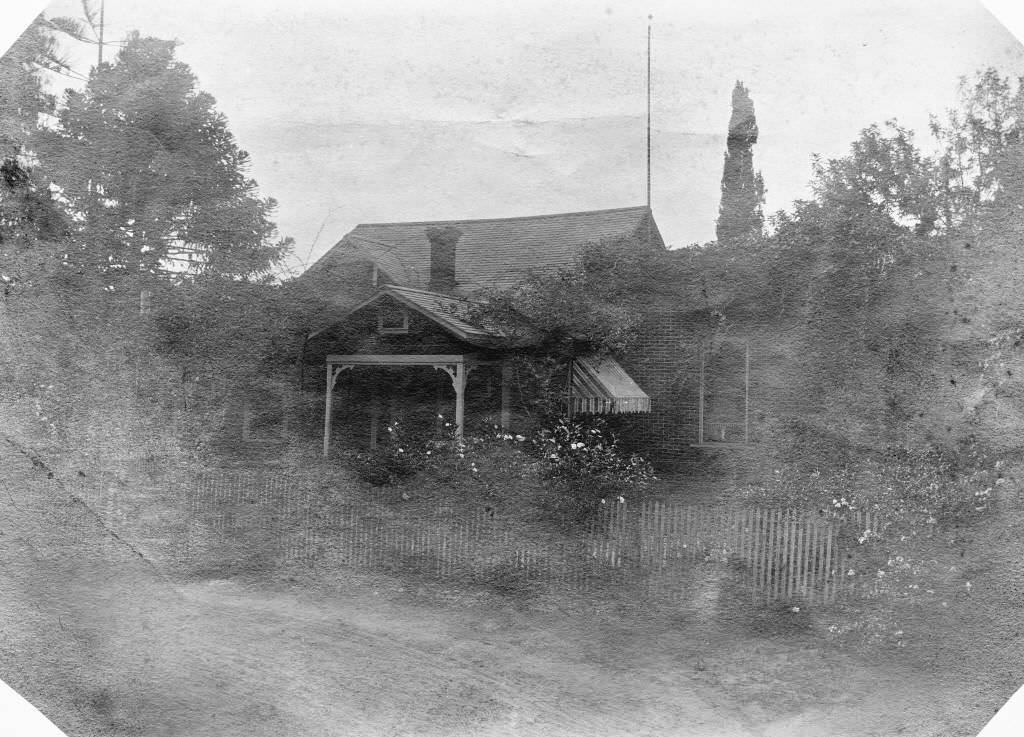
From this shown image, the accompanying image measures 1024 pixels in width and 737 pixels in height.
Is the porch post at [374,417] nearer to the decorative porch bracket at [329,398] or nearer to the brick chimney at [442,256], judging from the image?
the decorative porch bracket at [329,398]

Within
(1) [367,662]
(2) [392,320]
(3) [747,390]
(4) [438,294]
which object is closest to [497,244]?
(4) [438,294]

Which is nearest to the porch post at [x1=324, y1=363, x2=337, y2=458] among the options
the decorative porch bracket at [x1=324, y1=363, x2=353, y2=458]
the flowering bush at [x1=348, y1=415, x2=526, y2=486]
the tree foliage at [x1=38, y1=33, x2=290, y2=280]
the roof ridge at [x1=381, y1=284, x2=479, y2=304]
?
the decorative porch bracket at [x1=324, y1=363, x2=353, y2=458]

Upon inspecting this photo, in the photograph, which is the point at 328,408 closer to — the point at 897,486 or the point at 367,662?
the point at 367,662

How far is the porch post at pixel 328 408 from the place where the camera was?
534 centimetres

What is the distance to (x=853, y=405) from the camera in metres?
5.08

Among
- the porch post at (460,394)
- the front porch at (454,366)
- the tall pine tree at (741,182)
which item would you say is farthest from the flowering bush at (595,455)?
the tall pine tree at (741,182)

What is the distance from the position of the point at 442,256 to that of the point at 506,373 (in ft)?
2.86

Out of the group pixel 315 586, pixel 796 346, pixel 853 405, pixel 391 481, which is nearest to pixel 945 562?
pixel 853 405

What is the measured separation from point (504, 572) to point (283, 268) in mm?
2396

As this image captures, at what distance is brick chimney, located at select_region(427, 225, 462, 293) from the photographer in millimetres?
5293

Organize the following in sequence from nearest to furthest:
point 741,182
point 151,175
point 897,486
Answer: point 897,486 < point 741,182 < point 151,175

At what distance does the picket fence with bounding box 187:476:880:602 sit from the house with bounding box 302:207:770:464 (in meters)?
0.44

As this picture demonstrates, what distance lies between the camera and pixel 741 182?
521 cm

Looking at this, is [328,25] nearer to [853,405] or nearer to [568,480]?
[568,480]
